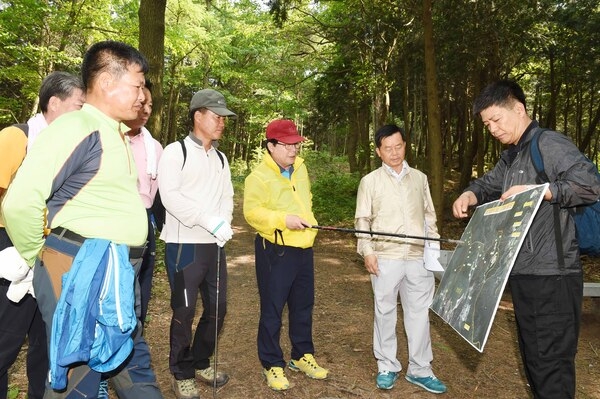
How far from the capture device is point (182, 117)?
3344cm

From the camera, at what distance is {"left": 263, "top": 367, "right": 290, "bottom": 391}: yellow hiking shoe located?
389 cm

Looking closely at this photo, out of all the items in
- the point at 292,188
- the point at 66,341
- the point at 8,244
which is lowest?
the point at 66,341

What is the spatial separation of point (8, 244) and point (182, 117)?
32.2 metres

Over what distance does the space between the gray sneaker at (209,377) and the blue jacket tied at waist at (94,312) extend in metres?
1.98

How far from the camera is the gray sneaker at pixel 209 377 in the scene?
3.97 meters

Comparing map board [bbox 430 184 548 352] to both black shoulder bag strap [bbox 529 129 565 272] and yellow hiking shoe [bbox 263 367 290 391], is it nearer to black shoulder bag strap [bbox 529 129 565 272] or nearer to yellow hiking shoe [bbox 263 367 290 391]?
black shoulder bag strap [bbox 529 129 565 272]

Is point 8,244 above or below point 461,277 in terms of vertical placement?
above

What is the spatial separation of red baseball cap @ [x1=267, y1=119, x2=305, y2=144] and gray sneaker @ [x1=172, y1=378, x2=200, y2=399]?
7.19 ft

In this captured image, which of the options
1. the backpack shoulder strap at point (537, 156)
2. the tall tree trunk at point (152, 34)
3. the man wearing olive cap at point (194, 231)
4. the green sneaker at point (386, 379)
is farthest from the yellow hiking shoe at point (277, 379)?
the tall tree trunk at point (152, 34)

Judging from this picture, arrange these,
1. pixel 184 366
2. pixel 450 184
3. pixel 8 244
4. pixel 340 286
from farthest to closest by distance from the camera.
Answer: pixel 450 184 → pixel 340 286 → pixel 184 366 → pixel 8 244

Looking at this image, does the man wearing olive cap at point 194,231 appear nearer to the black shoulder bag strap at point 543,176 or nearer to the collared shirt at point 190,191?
the collared shirt at point 190,191

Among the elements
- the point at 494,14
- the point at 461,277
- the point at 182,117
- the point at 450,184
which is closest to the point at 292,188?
the point at 461,277

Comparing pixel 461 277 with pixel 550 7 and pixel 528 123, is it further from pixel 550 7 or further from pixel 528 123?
pixel 550 7

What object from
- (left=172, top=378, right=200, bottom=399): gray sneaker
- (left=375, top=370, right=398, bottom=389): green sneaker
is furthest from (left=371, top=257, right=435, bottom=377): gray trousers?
(left=172, top=378, right=200, bottom=399): gray sneaker
